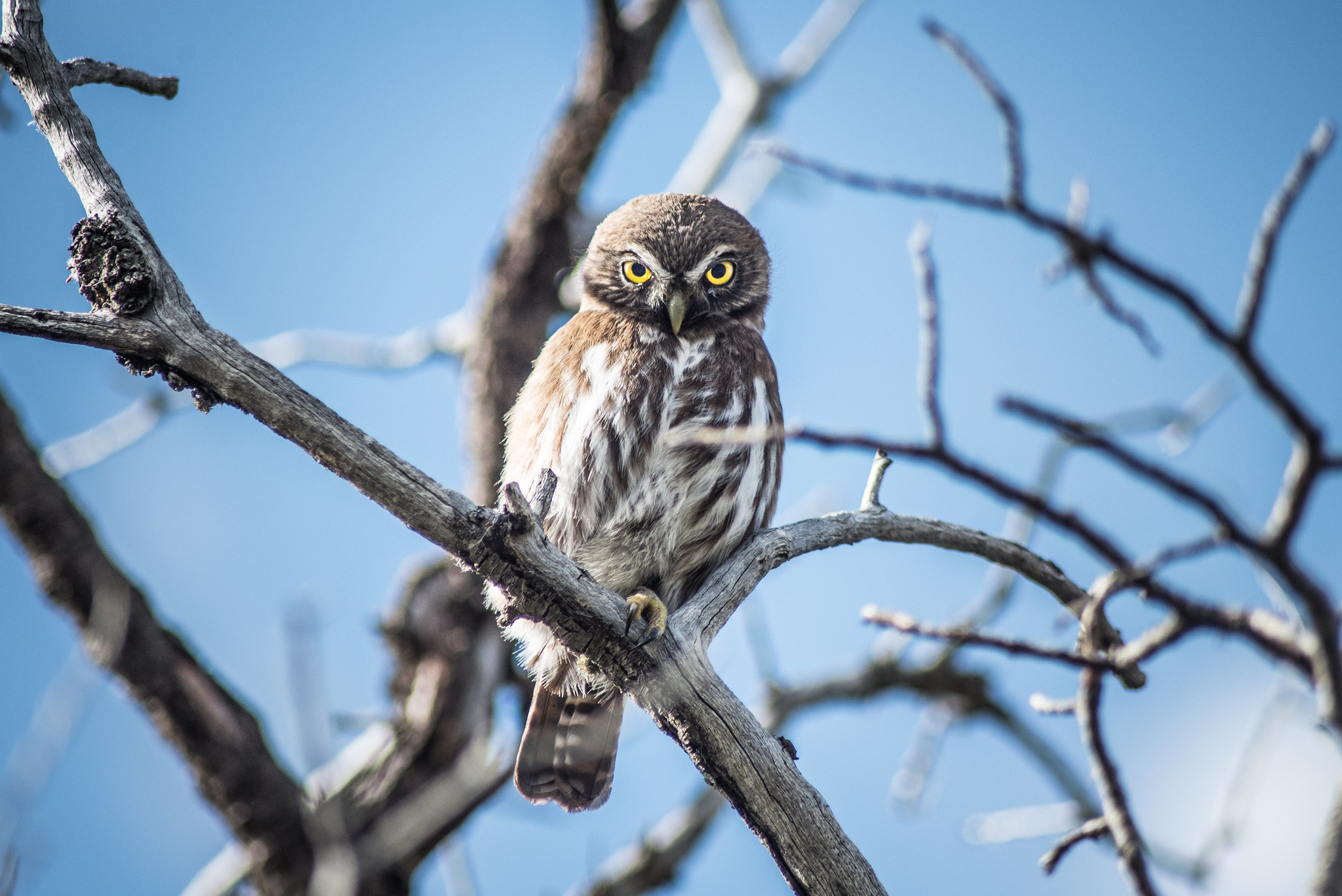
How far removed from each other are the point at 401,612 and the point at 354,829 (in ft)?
4.40

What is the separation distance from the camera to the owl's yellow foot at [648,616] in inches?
107

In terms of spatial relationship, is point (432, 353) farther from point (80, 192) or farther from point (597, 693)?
point (80, 192)

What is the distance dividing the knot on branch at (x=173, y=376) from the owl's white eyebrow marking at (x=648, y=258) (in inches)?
87.0

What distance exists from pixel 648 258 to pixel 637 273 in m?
0.08

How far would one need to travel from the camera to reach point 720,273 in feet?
14.3

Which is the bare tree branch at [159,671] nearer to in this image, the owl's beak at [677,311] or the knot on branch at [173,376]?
the knot on branch at [173,376]

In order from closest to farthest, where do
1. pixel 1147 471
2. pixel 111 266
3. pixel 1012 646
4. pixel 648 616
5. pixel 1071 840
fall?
pixel 1147 471
pixel 1012 646
pixel 111 266
pixel 1071 840
pixel 648 616

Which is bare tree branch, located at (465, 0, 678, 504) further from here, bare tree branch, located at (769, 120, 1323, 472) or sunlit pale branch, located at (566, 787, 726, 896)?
bare tree branch, located at (769, 120, 1323, 472)

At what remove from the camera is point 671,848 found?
221 inches

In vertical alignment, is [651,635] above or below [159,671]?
above

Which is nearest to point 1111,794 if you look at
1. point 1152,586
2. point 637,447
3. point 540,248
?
point 1152,586

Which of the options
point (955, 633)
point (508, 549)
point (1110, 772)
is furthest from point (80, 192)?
point (1110, 772)

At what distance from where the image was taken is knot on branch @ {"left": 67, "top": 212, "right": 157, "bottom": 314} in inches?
89.0

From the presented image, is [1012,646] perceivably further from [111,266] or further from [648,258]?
[648,258]
